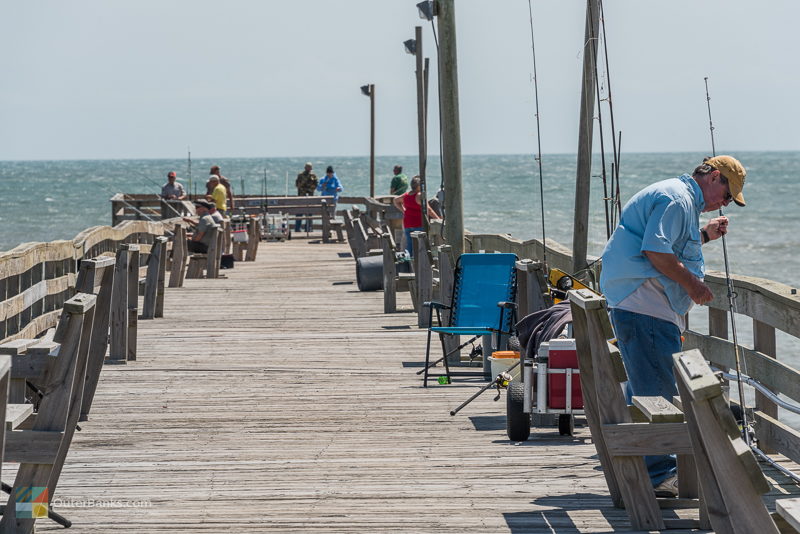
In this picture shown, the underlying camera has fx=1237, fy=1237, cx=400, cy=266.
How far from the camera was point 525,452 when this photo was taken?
632 cm

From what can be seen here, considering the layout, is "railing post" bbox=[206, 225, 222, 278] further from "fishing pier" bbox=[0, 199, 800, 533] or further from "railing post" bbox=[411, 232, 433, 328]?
"fishing pier" bbox=[0, 199, 800, 533]

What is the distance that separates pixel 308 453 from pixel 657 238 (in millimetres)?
2244

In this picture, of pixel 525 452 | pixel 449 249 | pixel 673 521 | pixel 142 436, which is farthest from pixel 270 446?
pixel 449 249

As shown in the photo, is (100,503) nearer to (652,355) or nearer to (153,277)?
(652,355)

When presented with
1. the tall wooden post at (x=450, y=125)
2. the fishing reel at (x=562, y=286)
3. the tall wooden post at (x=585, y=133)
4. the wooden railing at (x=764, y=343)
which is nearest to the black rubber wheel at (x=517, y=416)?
the fishing reel at (x=562, y=286)

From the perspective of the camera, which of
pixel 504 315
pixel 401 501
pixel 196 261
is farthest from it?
pixel 196 261

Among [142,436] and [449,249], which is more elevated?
[449,249]

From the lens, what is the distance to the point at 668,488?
532cm

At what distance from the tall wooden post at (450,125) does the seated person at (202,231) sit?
6829mm

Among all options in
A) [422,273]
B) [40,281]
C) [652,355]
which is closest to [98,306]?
[652,355]

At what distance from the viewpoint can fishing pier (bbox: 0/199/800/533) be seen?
16.5 feet

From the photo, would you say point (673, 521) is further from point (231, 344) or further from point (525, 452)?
point (231, 344)

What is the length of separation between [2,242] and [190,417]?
43068 millimetres

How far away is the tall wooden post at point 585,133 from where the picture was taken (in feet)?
27.1
